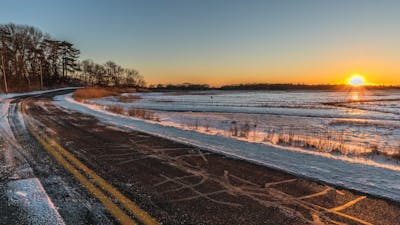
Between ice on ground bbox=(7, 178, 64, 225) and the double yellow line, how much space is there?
0.53 m

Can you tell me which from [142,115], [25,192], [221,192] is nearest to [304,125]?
[142,115]

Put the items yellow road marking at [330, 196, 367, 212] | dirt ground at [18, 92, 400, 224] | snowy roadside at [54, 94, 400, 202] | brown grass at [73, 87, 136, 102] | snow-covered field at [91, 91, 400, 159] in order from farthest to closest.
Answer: brown grass at [73, 87, 136, 102] → snow-covered field at [91, 91, 400, 159] → snowy roadside at [54, 94, 400, 202] → yellow road marking at [330, 196, 367, 212] → dirt ground at [18, 92, 400, 224]

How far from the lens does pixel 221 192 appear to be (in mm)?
4020

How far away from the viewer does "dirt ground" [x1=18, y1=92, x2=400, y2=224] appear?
10.7ft

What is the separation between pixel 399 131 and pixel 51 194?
57.3 feet

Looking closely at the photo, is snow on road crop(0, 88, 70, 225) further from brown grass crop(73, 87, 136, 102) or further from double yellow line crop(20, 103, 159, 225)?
brown grass crop(73, 87, 136, 102)

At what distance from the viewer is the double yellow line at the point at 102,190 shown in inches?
123

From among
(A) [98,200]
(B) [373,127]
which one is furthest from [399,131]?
(A) [98,200]

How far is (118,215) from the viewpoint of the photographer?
3.16m

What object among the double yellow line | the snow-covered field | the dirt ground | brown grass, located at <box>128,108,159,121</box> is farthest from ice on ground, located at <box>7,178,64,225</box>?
brown grass, located at <box>128,108,159,121</box>

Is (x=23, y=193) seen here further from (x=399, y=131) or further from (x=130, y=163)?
(x=399, y=131)

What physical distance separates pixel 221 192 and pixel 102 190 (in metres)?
1.69

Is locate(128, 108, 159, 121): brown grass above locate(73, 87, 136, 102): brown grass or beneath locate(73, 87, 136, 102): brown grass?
beneath

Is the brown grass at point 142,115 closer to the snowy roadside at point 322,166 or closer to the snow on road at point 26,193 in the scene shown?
the snowy roadside at point 322,166
